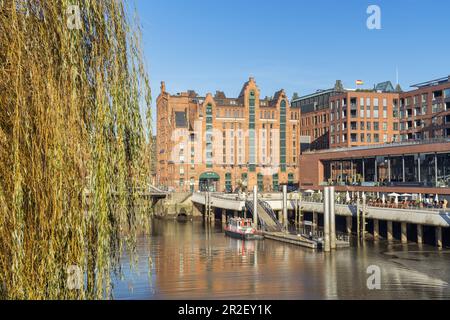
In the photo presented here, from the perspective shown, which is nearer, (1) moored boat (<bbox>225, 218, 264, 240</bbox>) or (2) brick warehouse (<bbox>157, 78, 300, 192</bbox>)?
(1) moored boat (<bbox>225, 218, 264, 240</bbox>)

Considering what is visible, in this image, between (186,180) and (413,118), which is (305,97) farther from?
(186,180)

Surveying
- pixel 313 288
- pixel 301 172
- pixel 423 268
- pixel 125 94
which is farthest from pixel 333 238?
pixel 301 172

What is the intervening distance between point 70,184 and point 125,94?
2.73 m

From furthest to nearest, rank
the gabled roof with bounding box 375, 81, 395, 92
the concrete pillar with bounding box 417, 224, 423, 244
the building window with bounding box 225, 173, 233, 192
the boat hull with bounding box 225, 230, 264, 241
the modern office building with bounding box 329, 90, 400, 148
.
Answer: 1. the gabled roof with bounding box 375, 81, 395, 92
2. the building window with bounding box 225, 173, 233, 192
3. the modern office building with bounding box 329, 90, 400, 148
4. the boat hull with bounding box 225, 230, 264, 241
5. the concrete pillar with bounding box 417, 224, 423, 244

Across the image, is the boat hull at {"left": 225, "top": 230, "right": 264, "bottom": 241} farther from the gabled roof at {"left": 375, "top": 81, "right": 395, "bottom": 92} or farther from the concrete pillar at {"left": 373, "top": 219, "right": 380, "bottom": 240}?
the gabled roof at {"left": 375, "top": 81, "right": 395, "bottom": 92}

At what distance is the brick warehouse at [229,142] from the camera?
11856 cm

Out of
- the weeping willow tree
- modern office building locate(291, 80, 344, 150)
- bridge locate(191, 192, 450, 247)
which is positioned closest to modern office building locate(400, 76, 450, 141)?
modern office building locate(291, 80, 344, 150)

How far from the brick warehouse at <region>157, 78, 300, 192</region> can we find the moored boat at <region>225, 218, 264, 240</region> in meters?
48.0

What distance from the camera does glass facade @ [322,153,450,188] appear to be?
7404cm

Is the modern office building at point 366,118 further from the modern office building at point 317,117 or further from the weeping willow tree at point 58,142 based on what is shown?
the weeping willow tree at point 58,142

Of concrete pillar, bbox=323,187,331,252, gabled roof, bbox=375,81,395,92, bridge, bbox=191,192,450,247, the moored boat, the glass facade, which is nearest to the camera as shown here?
concrete pillar, bbox=323,187,331,252

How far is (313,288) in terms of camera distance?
36594 millimetres

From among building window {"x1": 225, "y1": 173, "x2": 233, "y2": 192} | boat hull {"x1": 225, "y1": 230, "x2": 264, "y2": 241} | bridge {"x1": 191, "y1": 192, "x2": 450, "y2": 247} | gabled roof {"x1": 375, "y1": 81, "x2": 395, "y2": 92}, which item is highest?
gabled roof {"x1": 375, "y1": 81, "x2": 395, "y2": 92}
